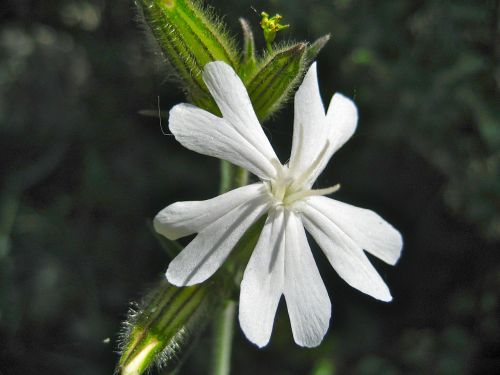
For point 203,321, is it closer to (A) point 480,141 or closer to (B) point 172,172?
(B) point 172,172

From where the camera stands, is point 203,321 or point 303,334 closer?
point 303,334

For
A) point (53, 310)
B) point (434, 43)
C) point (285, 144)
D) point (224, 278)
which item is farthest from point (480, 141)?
point (53, 310)

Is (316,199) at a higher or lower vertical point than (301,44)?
lower

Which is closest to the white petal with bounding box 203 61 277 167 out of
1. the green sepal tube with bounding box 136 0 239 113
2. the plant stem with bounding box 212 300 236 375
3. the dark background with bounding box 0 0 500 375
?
the green sepal tube with bounding box 136 0 239 113

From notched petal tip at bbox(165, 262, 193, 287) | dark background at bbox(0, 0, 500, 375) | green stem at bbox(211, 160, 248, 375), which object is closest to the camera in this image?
notched petal tip at bbox(165, 262, 193, 287)

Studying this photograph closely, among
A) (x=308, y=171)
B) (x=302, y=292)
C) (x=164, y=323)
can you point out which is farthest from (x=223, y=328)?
(x=308, y=171)

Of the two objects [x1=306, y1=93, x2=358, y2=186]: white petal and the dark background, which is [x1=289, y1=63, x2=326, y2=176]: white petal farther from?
the dark background
